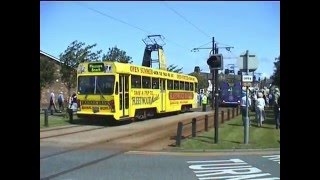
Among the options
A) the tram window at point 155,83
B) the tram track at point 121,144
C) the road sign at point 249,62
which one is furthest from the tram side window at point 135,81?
the road sign at point 249,62

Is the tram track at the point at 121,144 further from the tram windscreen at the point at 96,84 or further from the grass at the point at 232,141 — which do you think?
the tram windscreen at the point at 96,84

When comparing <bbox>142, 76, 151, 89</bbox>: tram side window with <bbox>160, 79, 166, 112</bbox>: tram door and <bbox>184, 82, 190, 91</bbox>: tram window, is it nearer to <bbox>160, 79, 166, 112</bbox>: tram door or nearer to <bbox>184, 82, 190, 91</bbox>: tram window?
<bbox>160, 79, 166, 112</bbox>: tram door

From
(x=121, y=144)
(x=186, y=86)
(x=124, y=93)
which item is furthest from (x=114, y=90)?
(x=186, y=86)

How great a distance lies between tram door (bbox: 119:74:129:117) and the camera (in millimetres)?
22406

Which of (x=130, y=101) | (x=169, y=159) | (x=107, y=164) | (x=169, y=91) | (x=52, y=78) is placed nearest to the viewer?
(x=107, y=164)

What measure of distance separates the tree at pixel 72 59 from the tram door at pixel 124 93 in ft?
7.08

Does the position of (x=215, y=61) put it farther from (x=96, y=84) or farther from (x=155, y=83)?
(x=155, y=83)

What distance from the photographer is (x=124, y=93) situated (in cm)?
2267

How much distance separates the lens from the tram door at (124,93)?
22.4m

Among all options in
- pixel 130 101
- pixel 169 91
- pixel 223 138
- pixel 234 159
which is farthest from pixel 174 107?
pixel 234 159
